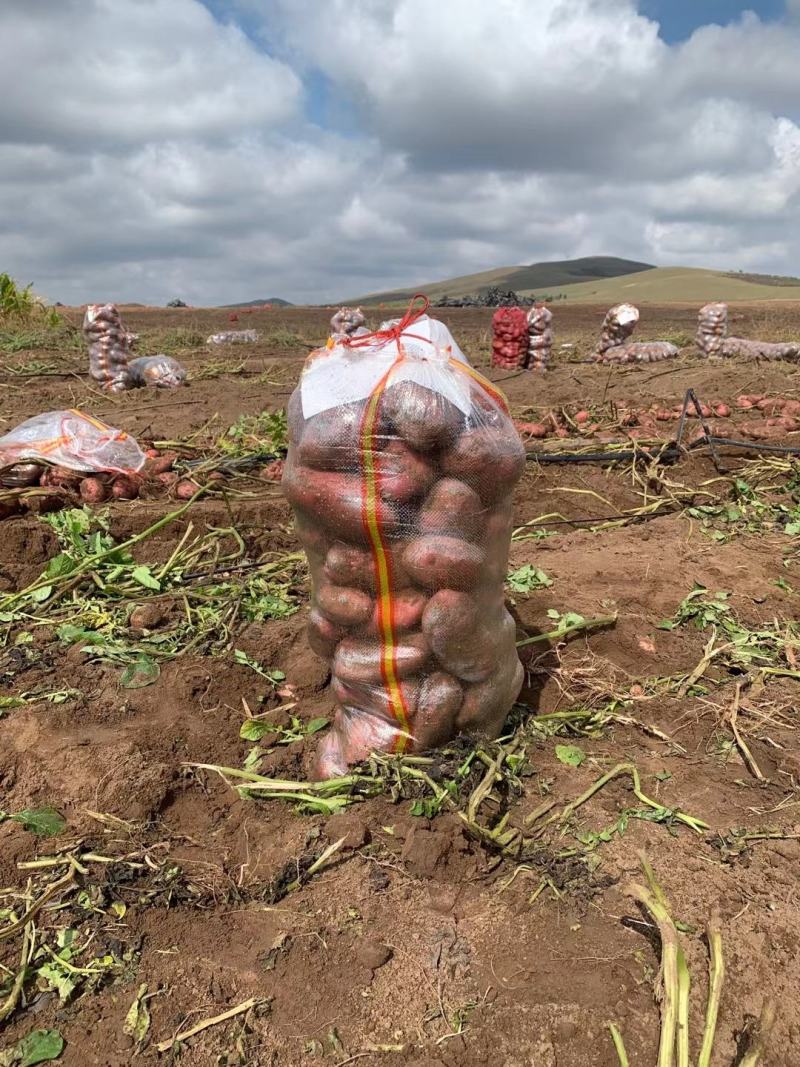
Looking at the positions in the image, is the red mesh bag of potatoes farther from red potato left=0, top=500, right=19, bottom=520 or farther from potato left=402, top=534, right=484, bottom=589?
potato left=402, top=534, right=484, bottom=589

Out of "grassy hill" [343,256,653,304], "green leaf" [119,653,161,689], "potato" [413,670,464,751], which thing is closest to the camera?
"potato" [413,670,464,751]

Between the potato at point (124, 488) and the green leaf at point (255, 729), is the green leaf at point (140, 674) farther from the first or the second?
the potato at point (124, 488)

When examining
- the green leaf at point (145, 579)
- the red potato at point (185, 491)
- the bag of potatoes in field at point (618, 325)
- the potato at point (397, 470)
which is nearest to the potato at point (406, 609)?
the potato at point (397, 470)

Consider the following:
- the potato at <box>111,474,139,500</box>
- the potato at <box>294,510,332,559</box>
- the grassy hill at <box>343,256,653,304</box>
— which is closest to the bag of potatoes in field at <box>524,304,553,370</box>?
the potato at <box>111,474,139,500</box>

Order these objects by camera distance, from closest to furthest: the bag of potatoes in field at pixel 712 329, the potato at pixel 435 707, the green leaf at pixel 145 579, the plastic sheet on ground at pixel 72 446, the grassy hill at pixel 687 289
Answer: the potato at pixel 435 707 → the green leaf at pixel 145 579 → the plastic sheet on ground at pixel 72 446 → the bag of potatoes in field at pixel 712 329 → the grassy hill at pixel 687 289

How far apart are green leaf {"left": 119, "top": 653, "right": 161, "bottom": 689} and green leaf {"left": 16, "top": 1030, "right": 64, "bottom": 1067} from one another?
1.62 metres

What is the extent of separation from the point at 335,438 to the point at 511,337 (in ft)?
36.9

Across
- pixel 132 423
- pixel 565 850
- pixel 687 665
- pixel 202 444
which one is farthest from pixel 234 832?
pixel 132 423

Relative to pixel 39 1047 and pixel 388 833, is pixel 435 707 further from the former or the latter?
pixel 39 1047

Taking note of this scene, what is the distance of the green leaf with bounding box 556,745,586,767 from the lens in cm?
276

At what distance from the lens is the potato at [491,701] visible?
8.64ft

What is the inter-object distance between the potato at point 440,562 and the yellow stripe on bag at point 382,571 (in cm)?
9

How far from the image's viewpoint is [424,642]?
250cm

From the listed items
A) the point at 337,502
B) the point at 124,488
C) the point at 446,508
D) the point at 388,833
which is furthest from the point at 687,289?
the point at 388,833
